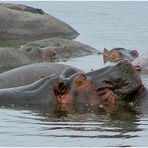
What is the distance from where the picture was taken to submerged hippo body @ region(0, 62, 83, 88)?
9.58 metres

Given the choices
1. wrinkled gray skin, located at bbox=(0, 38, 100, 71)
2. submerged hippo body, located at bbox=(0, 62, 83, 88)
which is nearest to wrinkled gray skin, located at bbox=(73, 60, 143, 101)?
submerged hippo body, located at bbox=(0, 62, 83, 88)

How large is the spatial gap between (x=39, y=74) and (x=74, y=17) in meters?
20.1

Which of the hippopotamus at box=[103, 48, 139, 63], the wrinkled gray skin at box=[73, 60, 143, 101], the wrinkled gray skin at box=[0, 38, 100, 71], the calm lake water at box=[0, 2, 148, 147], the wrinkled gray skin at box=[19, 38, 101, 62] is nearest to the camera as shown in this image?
the calm lake water at box=[0, 2, 148, 147]

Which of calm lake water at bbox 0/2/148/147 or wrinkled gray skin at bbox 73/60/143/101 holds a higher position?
wrinkled gray skin at bbox 73/60/143/101

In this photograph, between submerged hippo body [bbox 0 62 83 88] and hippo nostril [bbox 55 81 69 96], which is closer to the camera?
hippo nostril [bbox 55 81 69 96]

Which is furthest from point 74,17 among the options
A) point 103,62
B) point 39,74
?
point 39,74

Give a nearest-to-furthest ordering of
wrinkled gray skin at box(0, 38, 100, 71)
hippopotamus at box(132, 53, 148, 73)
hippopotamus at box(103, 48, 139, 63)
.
A: hippopotamus at box(132, 53, 148, 73) → wrinkled gray skin at box(0, 38, 100, 71) → hippopotamus at box(103, 48, 139, 63)

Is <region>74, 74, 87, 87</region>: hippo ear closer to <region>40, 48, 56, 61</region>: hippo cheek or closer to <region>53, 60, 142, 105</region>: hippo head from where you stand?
<region>53, 60, 142, 105</region>: hippo head

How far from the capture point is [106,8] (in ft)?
113

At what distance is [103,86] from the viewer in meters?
7.83

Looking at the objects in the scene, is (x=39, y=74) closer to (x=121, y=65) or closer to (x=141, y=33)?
(x=121, y=65)

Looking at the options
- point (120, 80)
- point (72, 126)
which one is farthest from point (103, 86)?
point (72, 126)

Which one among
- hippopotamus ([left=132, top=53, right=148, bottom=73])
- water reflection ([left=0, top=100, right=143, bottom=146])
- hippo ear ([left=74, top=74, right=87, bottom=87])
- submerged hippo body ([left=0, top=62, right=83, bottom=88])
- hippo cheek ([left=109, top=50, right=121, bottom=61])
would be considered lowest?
hippo cheek ([left=109, top=50, right=121, bottom=61])

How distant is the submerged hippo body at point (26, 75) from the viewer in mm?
9578
